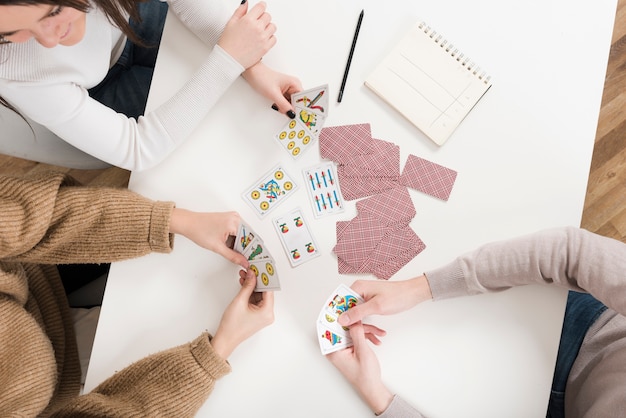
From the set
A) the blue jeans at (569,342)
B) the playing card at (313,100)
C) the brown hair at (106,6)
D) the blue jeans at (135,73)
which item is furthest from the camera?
the blue jeans at (135,73)

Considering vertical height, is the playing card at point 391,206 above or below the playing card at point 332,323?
above

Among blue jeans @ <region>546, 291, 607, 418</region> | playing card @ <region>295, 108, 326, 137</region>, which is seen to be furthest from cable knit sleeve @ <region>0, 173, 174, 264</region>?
blue jeans @ <region>546, 291, 607, 418</region>

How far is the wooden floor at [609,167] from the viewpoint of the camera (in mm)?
1943

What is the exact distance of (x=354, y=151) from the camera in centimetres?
118

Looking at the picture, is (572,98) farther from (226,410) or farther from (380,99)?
(226,410)

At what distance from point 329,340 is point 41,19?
0.83 meters

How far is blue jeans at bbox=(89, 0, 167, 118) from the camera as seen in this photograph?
1409mm

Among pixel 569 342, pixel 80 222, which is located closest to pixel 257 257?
pixel 80 222

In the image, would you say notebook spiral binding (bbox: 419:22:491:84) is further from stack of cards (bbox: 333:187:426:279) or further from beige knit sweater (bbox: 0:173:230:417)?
beige knit sweater (bbox: 0:173:230:417)

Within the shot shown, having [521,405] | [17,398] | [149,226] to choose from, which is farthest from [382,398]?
[17,398]

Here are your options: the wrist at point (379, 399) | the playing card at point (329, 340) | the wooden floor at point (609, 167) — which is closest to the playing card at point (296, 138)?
the playing card at point (329, 340)

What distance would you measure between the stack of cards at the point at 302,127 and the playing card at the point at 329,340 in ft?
1.34

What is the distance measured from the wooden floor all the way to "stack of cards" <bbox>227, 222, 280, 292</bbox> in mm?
1046

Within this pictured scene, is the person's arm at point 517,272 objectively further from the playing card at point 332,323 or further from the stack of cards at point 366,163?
the stack of cards at point 366,163
